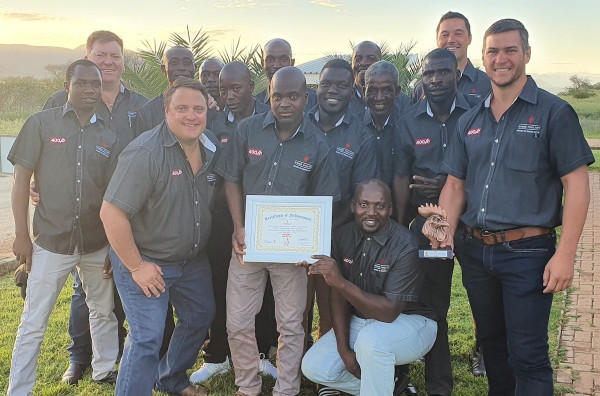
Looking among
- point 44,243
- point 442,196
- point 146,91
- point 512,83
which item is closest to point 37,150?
point 44,243

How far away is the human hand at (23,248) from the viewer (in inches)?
166

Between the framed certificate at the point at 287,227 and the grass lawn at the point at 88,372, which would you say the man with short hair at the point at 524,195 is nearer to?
the framed certificate at the point at 287,227

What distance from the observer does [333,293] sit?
13.8 feet

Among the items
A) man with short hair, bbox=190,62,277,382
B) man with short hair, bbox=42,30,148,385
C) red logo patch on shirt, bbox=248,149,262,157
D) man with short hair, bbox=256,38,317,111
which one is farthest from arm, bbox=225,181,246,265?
man with short hair, bbox=256,38,317,111

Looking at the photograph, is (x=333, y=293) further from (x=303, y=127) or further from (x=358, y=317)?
(x=303, y=127)

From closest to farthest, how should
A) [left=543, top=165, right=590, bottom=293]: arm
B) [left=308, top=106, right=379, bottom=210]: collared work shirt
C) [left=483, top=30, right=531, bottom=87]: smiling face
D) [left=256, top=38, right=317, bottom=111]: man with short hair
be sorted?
[left=543, top=165, right=590, bottom=293]: arm < [left=483, top=30, right=531, bottom=87]: smiling face < [left=308, top=106, right=379, bottom=210]: collared work shirt < [left=256, top=38, right=317, bottom=111]: man with short hair

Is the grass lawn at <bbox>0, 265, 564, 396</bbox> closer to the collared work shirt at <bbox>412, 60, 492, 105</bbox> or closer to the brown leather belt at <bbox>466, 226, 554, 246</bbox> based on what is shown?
the brown leather belt at <bbox>466, 226, 554, 246</bbox>

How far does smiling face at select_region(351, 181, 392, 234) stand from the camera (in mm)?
4082

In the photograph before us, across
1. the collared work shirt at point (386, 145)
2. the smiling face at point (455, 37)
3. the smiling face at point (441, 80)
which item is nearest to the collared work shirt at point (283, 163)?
the collared work shirt at point (386, 145)

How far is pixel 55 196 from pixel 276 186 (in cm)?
162

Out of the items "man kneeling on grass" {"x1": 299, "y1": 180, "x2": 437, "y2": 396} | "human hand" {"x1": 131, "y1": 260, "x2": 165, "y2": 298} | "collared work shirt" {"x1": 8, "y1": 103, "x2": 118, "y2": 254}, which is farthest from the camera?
"collared work shirt" {"x1": 8, "y1": 103, "x2": 118, "y2": 254}

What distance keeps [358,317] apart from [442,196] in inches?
42.8

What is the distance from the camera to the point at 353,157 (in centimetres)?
455

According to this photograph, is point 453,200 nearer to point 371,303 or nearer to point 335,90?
point 371,303
